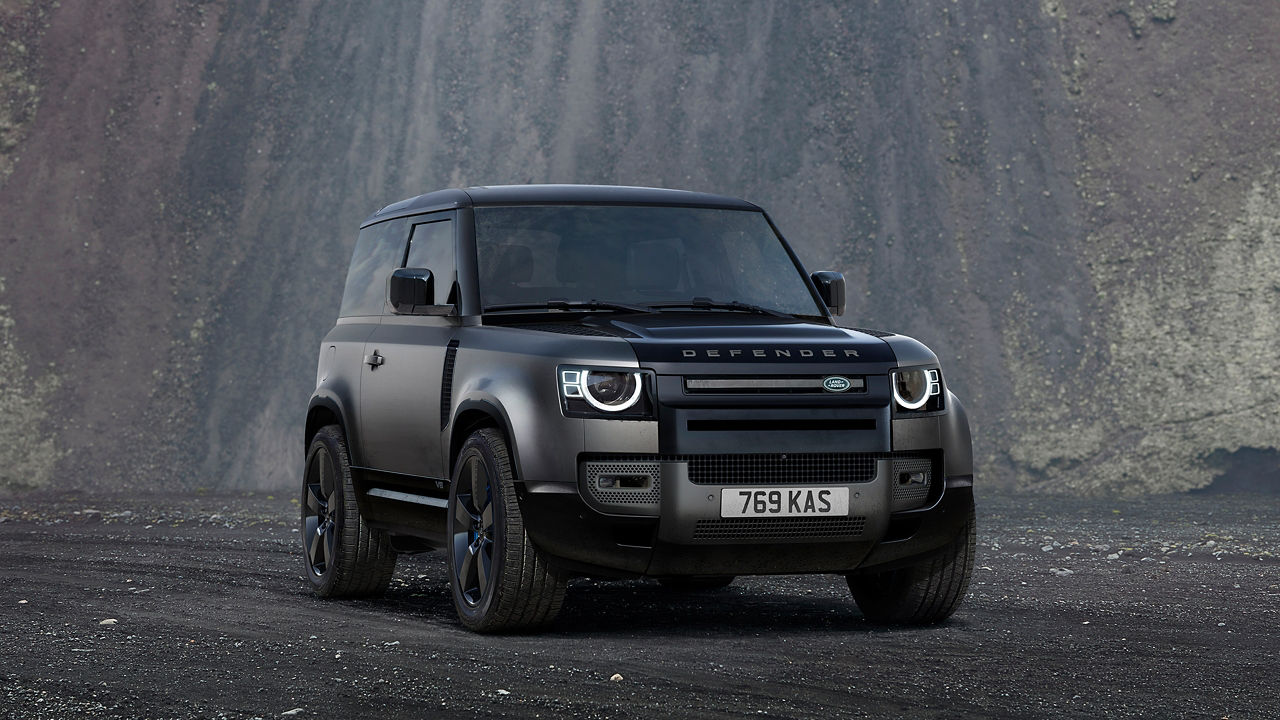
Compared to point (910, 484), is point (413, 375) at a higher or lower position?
higher

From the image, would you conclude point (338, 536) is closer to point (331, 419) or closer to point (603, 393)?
point (331, 419)

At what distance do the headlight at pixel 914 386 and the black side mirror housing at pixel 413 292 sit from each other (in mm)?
2419

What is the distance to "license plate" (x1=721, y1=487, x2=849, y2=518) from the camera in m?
7.64

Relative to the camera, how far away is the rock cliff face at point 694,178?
2984 cm

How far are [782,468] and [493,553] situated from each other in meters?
1.45

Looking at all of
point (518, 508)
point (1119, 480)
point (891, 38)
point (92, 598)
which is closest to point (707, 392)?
point (518, 508)

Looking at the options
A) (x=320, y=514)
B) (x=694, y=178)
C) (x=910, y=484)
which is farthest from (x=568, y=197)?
(x=694, y=178)

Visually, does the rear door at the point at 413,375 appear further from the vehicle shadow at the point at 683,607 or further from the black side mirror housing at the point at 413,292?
the vehicle shadow at the point at 683,607

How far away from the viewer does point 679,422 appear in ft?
25.0

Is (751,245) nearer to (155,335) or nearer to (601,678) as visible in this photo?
(601,678)

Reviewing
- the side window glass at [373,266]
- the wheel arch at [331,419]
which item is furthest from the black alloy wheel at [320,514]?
the side window glass at [373,266]

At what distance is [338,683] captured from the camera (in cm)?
688

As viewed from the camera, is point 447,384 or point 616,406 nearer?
point 616,406

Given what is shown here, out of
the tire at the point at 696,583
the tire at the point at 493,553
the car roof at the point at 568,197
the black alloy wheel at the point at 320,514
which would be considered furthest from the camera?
the tire at the point at 696,583
